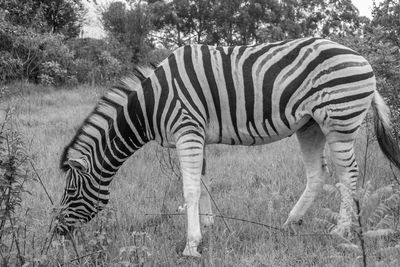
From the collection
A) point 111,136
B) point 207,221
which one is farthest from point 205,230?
point 111,136

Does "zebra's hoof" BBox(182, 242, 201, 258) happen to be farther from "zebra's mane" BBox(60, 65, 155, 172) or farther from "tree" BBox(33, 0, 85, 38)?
"tree" BBox(33, 0, 85, 38)

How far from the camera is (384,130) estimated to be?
425cm

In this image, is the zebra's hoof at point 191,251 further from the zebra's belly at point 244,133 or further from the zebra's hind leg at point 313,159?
the zebra's hind leg at point 313,159

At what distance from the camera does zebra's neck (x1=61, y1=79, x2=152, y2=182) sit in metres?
3.99

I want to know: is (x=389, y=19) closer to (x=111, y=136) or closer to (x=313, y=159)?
(x=313, y=159)

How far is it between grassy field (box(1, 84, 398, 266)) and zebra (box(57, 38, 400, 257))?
32cm

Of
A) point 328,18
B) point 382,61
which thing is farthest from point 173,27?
point 382,61

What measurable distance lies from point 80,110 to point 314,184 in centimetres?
740

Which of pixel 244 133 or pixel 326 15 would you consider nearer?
pixel 244 133

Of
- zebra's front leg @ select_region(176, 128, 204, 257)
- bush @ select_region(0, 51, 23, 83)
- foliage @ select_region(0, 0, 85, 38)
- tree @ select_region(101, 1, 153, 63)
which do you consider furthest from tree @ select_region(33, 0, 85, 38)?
zebra's front leg @ select_region(176, 128, 204, 257)

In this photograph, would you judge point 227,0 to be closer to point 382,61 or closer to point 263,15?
point 263,15

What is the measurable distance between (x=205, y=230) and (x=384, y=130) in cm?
204

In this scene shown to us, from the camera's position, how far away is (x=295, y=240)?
12.2 feet

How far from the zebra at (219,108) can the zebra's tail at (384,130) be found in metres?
0.29
